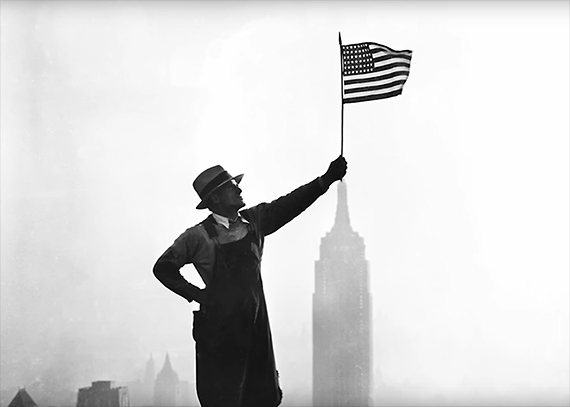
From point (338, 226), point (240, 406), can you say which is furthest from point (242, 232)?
point (338, 226)

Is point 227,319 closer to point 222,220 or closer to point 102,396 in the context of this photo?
point 222,220

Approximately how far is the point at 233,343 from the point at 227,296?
351 millimetres

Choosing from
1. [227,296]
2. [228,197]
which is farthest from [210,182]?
[227,296]

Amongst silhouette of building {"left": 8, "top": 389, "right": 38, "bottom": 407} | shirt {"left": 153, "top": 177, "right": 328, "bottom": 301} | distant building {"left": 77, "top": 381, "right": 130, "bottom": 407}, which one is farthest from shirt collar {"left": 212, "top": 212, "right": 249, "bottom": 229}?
silhouette of building {"left": 8, "top": 389, "right": 38, "bottom": 407}

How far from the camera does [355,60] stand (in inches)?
378

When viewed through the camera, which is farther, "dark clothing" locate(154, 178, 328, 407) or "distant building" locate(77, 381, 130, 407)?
"distant building" locate(77, 381, 130, 407)

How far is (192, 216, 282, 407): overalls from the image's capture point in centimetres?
842

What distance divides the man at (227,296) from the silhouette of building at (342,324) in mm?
86252

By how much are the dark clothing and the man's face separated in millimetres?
222

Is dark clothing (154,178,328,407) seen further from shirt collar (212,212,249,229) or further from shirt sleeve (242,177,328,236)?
shirt sleeve (242,177,328,236)

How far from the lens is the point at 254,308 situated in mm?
8492

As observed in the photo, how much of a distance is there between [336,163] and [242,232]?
89cm

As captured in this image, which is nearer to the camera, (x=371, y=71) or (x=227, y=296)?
(x=227, y=296)

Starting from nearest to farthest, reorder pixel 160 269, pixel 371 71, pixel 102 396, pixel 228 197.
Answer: pixel 160 269, pixel 228 197, pixel 371 71, pixel 102 396
